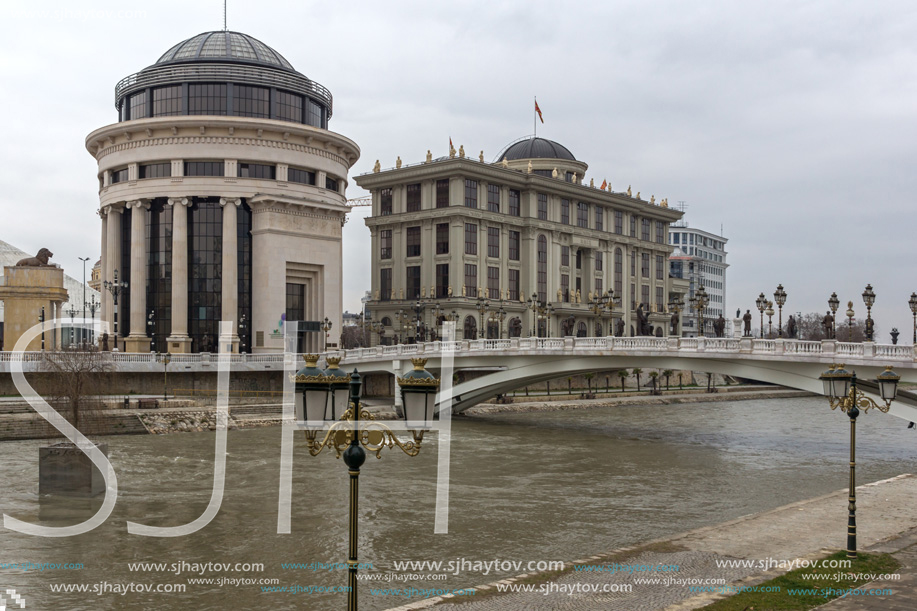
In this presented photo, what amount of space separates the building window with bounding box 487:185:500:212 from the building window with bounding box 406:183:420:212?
737cm

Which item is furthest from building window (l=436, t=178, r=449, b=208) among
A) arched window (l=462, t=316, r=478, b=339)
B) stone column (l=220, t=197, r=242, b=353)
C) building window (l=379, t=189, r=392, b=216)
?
stone column (l=220, t=197, r=242, b=353)

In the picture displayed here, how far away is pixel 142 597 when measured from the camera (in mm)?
17766

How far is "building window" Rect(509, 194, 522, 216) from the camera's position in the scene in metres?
92.6

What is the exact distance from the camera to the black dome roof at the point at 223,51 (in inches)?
2852

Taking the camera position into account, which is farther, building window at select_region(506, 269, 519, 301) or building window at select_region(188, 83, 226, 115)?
building window at select_region(506, 269, 519, 301)

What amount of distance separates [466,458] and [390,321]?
52.3 meters

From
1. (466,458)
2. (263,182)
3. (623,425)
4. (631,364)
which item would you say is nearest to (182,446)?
(466,458)

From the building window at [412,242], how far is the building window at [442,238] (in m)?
2.84

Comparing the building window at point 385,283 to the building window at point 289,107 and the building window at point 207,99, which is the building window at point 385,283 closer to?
the building window at point 289,107

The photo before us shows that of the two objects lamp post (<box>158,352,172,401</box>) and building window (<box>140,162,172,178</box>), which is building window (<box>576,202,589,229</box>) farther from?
lamp post (<box>158,352,172,401</box>)

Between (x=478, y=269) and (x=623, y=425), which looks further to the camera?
(x=478, y=269)

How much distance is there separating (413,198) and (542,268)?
16.0 meters

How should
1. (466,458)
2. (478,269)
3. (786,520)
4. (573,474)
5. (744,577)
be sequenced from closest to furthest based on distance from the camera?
1. (744,577)
2. (786,520)
3. (573,474)
4. (466,458)
5. (478,269)

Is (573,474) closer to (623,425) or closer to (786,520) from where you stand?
(786,520)
